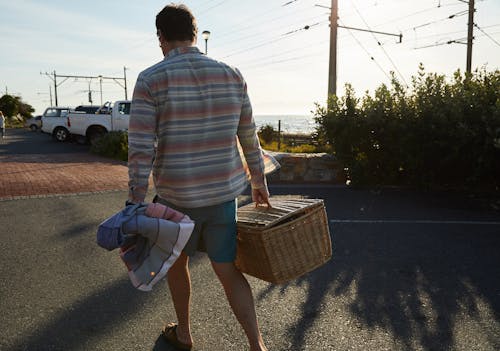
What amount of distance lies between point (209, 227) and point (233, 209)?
162 millimetres

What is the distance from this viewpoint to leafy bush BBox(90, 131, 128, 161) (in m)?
15.2

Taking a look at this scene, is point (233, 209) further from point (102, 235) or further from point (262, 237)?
point (102, 235)

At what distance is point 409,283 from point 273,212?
6.60ft

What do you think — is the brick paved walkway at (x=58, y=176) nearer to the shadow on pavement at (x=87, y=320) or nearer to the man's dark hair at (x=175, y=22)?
the shadow on pavement at (x=87, y=320)

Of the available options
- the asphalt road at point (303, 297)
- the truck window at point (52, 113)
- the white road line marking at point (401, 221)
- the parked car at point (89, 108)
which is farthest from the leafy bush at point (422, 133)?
the parked car at point (89, 108)

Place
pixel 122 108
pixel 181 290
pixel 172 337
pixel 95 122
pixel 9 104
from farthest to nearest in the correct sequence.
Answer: pixel 9 104 < pixel 95 122 < pixel 122 108 < pixel 172 337 < pixel 181 290

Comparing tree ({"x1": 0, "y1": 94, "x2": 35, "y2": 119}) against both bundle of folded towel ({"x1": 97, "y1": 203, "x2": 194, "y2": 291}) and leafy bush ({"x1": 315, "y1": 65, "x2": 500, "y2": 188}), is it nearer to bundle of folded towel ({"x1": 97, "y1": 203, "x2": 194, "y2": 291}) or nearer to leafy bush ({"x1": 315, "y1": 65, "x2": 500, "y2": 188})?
leafy bush ({"x1": 315, "y1": 65, "x2": 500, "y2": 188})

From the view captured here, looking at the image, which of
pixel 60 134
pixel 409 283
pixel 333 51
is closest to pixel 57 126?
pixel 60 134

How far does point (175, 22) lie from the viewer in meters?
2.24

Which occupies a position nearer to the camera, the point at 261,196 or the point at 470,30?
the point at 261,196

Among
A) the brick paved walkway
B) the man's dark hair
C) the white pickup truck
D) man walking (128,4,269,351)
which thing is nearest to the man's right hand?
man walking (128,4,269,351)

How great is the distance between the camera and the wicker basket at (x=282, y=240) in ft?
7.88

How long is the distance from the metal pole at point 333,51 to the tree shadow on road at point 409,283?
12.1 m

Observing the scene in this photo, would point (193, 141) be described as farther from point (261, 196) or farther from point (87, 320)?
point (87, 320)
